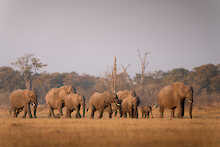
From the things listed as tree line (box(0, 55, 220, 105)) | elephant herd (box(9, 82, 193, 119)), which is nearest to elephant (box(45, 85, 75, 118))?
elephant herd (box(9, 82, 193, 119))

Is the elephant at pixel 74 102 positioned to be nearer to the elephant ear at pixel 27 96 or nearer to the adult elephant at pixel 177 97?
the elephant ear at pixel 27 96

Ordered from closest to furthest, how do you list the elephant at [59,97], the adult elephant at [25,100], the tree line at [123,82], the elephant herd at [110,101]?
the elephant herd at [110,101], the adult elephant at [25,100], the elephant at [59,97], the tree line at [123,82]

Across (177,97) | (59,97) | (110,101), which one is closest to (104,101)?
(110,101)

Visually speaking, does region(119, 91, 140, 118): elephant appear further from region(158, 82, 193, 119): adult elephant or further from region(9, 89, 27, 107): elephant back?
region(9, 89, 27, 107): elephant back

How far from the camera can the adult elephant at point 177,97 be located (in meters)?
18.4

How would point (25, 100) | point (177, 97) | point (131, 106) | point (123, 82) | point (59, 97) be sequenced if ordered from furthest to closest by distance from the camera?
point (123, 82) → point (59, 97) → point (25, 100) → point (131, 106) → point (177, 97)

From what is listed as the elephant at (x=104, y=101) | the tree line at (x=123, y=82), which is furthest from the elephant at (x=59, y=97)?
the tree line at (x=123, y=82)

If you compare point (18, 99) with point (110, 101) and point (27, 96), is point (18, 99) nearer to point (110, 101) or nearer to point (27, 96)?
point (27, 96)

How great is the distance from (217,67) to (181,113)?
36.5 m

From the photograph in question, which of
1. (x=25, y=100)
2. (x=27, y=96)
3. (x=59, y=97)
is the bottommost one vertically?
(x=25, y=100)

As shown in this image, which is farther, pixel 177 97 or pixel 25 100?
pixel 25 100

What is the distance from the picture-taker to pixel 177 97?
1892cm

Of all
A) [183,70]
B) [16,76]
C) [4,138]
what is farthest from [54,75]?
[4,138]

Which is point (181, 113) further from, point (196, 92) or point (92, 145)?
point (196, 92)
